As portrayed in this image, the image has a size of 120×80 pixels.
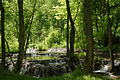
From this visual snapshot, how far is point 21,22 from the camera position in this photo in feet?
26.6

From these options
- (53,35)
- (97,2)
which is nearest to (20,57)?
(97,2)

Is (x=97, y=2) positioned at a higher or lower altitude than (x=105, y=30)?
higher

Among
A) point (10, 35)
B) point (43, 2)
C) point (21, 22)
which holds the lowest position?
point (10, 35)

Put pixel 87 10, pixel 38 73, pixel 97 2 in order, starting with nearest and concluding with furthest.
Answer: pixel 87 10
pixel 38 73
pixel 97 2

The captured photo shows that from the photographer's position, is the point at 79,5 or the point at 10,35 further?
the point at 79,5

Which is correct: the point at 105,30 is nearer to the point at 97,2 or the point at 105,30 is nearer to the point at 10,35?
the point at 97,2

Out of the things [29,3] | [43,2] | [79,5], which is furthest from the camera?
[43,2]

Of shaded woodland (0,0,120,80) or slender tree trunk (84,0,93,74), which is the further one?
shaded woodland (0,0,120,80)

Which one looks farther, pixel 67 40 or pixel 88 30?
pixel 67 40

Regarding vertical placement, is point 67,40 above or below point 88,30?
→ below

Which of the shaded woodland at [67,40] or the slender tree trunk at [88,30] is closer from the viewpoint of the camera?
the slender tree trunk at [88,30]

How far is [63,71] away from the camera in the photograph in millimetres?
12023

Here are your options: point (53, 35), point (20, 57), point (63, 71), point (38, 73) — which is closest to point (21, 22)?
point (20, 57)

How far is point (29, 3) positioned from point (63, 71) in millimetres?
8972
